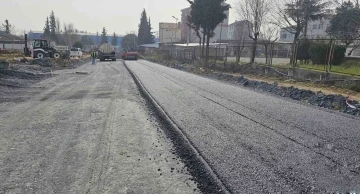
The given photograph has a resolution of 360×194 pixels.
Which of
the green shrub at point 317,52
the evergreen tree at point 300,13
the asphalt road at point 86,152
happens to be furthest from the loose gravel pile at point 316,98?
the evergreen tree at point 300,13

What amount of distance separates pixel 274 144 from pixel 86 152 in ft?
11.0

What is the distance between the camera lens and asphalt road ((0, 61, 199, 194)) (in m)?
3.96

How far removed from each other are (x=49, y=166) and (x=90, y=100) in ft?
19.3

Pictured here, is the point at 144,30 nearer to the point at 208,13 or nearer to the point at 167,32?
the point at 167,32

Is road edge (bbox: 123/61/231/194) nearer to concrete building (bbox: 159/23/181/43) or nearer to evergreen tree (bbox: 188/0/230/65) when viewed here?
evergreen tree (bbox: 188/0/230/65)

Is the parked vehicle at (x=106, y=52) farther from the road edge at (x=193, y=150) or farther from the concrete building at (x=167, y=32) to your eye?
the concrete building at (x=167, y=32)

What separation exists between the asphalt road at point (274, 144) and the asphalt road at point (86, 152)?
746mm

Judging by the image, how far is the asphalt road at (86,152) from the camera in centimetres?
396

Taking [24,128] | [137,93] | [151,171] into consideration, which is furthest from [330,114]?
[24,128]

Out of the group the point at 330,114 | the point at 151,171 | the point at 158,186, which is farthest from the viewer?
the point at 330,114

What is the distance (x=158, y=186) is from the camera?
3939mm

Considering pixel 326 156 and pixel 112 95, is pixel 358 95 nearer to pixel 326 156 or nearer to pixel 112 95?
pixel 326 156

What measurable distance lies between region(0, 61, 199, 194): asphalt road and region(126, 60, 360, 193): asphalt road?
746 mm

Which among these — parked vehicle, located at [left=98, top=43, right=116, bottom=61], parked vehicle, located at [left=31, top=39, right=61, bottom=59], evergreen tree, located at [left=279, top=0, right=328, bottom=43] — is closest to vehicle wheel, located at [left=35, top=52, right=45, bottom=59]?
parked vehicle, located at [left=31, top=39, right=61, bottom=59]
